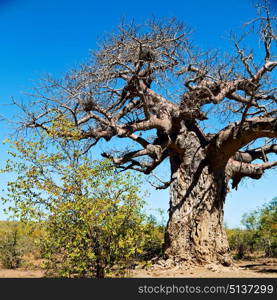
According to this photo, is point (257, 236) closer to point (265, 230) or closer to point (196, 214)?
point (265, 230)

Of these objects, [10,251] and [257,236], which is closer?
[10,251]

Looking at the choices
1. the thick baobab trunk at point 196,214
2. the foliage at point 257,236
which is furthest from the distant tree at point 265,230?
Answer: the thick baobab trunk at point 196,214

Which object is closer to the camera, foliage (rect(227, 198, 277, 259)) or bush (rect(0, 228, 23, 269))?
bush (rect(0, 228, 23, 269))

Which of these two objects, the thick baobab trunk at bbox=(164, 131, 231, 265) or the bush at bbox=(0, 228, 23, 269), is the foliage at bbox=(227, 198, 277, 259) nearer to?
the thick baobab trunk at bbox=(164, 131, 231, 265)

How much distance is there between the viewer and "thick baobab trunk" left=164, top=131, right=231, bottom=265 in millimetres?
8406

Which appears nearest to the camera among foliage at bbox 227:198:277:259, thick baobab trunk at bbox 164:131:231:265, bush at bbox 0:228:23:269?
thick baobab trunk at bbox 164:131:231:265

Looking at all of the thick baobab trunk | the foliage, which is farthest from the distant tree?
the thick baobab trunk

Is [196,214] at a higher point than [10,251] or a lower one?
higher

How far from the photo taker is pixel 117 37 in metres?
8.27

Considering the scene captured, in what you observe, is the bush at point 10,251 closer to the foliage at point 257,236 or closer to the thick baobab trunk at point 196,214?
the thick baobab trunk at point 196,214

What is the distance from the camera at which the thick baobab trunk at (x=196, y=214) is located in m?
8.41

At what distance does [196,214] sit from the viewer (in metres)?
8.64

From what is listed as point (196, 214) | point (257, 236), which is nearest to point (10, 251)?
point (196, 214)
